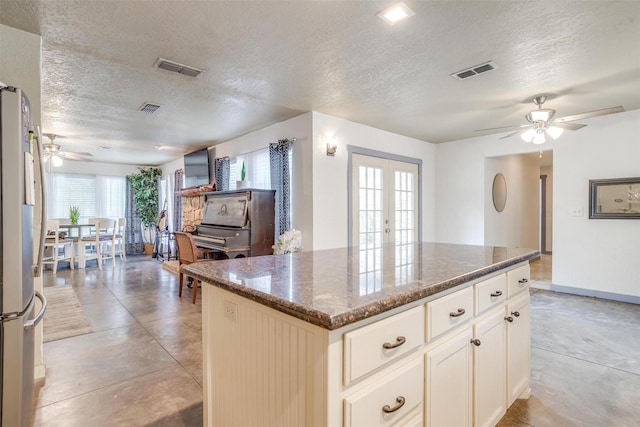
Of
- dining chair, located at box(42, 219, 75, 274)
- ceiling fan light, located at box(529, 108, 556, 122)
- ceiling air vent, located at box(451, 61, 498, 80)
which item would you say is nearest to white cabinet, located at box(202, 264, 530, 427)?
ceiling air vent, located at box(451, 61, 498, 80)

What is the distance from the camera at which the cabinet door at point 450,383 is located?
4.07ft

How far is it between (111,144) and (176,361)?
518cm

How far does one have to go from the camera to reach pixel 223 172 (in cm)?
596

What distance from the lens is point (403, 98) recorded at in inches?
143

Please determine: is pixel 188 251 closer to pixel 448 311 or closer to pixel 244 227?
pixel 244 227

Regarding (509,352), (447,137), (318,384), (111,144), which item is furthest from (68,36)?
(447,137)

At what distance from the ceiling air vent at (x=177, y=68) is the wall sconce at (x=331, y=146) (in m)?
1.85

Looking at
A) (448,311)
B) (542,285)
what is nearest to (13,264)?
(448,311)

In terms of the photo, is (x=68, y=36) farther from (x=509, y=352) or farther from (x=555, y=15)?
(x=509, y=352)

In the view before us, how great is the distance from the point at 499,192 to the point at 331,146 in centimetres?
362

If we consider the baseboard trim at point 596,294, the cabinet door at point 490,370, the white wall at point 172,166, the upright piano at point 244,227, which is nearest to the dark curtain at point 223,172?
the upright piano at point 244,227

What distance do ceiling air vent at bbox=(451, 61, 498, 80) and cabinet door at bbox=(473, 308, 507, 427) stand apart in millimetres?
2130

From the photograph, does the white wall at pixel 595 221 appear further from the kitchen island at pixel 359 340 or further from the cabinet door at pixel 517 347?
the kitchen island at pixel 359 340

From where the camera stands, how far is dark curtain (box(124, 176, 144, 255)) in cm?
880
